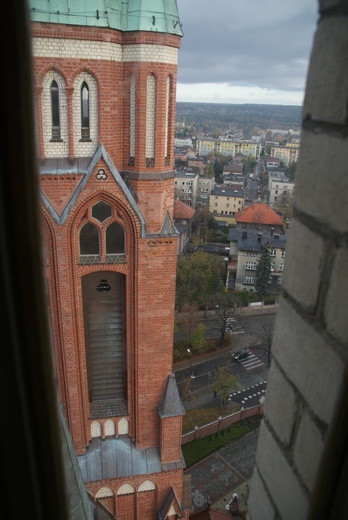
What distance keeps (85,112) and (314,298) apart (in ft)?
20.9

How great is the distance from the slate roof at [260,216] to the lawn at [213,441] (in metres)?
21.8

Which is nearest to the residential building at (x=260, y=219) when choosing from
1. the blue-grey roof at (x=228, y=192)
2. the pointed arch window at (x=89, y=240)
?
the blue-grey roof at (x=228, y=192)

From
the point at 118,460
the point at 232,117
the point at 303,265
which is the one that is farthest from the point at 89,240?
the point at 232,117

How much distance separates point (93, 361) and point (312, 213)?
25.2 feet

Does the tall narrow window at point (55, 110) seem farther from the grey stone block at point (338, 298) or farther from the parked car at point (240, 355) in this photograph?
the parked car at point (240, 355)

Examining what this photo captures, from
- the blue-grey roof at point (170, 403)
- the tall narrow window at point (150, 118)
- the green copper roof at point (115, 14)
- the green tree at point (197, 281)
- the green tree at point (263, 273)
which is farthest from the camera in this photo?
the green tree at point (263, 273)

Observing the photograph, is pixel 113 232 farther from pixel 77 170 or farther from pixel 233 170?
pixel 233 170

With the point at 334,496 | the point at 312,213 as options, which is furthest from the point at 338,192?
the point at 334,496

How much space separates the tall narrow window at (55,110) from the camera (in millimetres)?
6734

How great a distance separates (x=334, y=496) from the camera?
3.27 ft

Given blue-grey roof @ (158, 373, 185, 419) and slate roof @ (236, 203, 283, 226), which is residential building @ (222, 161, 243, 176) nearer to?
slate roof @ (236, 203, 283, 226)

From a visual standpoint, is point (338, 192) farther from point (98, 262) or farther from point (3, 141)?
point (98, 262)

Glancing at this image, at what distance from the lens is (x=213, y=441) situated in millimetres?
18672

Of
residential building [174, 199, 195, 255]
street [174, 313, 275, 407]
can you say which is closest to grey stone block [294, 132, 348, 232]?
street [174, 313, 275, 407]
